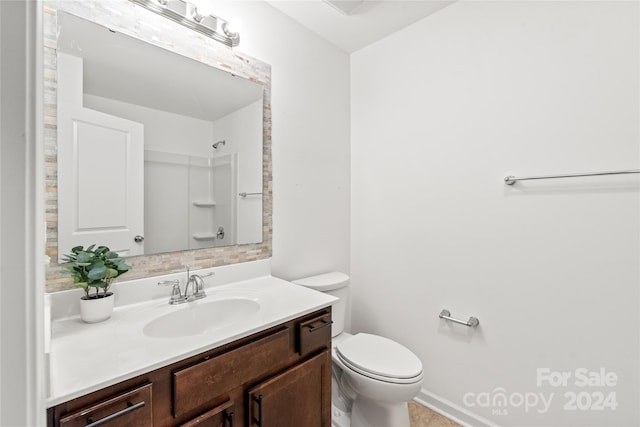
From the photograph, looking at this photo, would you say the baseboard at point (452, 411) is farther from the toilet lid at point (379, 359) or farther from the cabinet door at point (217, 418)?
the cabinet door at point (217, 418)

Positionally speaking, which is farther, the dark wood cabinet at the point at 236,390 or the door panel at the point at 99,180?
the door panel at the point at 99,180

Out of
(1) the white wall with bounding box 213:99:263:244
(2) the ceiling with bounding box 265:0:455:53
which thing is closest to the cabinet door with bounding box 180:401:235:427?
(1) the white wall with bounding box 213:99:263:244

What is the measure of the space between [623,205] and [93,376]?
1.93 m

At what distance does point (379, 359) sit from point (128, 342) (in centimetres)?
113

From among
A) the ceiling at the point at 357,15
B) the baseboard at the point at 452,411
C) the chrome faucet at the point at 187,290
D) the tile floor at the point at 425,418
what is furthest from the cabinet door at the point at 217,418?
the ceiling at the point at 357,15

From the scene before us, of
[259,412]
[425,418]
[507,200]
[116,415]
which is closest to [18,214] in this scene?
[116,415]

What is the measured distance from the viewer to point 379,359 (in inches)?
58.5

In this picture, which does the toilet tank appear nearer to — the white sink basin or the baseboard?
the white sink basin

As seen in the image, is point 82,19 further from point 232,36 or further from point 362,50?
point 362,50

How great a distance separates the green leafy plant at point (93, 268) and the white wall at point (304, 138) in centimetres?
81

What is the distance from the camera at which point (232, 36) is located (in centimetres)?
144

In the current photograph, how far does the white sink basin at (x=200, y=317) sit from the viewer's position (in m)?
1.11

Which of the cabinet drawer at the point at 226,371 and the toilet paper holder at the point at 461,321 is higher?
the cabinet drawer at the point at 226,371

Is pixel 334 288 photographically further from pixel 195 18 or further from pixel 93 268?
pixel 195 18
